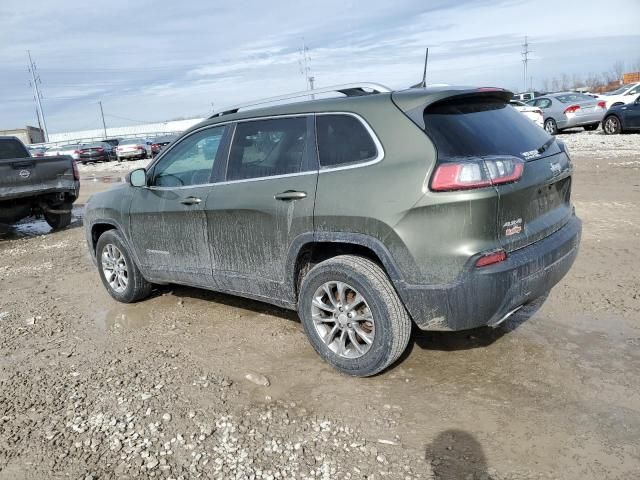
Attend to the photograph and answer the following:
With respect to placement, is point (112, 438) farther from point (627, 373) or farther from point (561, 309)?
point (561, 309)

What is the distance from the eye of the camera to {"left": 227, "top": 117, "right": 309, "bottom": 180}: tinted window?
3814 mm

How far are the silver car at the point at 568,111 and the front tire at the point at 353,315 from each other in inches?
718

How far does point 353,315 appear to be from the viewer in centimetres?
353

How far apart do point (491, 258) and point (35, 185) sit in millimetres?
8687

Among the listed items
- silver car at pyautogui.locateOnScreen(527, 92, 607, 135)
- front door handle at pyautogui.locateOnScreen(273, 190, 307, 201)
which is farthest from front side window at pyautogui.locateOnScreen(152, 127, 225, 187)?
silver car at pyautogui.locateOnScreen(527, 92, 607, 135)

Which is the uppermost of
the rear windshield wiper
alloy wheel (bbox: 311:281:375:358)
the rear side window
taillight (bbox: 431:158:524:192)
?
the rear side window

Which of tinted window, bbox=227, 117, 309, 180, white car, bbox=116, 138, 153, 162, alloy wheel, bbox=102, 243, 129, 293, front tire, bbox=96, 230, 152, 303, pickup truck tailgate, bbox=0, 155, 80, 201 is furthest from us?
white car, bbox=116, 138, 153, 162

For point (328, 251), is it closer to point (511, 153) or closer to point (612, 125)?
point (511, 153)

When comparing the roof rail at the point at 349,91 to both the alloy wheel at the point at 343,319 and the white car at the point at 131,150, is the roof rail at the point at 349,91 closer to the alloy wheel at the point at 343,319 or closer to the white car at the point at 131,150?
the alloy wheel at the point at 343,319

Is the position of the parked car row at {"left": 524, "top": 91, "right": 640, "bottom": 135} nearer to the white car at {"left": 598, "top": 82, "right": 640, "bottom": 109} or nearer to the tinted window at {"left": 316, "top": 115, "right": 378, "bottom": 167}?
the white car at {"left": 598, "top": 82, "right": 640, "bottom": 109}

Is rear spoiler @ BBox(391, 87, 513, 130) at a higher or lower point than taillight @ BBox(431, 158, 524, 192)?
higher

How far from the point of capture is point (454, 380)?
354cm

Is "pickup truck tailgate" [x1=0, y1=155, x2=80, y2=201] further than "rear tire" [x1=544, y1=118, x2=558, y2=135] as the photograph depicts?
No

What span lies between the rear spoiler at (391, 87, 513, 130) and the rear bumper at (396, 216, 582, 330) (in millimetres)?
953
